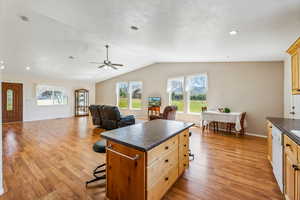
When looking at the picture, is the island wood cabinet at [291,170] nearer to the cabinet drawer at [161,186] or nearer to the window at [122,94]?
the cabinet drawer at [161,186]

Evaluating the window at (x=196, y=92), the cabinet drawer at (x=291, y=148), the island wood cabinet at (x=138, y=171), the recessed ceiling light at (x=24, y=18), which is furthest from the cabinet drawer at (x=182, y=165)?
the recessed ceiling light at (x=24, y=18)

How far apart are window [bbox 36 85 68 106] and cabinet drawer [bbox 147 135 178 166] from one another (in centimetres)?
828

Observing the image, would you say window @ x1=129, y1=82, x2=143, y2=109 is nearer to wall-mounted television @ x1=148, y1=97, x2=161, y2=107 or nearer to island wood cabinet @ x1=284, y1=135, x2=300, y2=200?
wall-mounted television @ x1=148, y1=97, x2=161, y2=107

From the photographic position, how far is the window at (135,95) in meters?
8.27

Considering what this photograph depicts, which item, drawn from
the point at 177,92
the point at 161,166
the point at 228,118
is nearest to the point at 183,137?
the point at 161,166

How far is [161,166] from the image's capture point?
1723 millimetres

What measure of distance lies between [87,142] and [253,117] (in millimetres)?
5395

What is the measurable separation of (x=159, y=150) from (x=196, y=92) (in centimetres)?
517

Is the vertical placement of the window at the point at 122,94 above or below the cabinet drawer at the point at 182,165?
above

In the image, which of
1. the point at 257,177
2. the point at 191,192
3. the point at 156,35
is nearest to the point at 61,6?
the point at 156,35

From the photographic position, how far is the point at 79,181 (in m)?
2.21

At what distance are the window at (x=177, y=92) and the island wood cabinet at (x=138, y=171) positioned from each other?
503cm

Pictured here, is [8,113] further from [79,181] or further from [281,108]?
[281,108]

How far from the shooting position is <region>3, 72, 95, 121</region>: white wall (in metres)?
7.04
